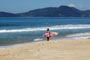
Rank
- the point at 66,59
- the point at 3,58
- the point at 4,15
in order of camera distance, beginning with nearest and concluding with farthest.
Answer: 1. the point at 66,59
2. the point at 3,58
3. the point at 4,15

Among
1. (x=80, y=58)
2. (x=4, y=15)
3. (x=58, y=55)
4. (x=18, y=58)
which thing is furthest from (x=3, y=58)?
(x=4, y=15)

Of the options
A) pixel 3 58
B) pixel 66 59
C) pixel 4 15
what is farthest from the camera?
pixel 4 15

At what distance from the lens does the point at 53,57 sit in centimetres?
1164

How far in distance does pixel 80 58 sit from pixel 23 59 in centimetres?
219

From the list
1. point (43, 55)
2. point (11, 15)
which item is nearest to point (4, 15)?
point (11, 15)

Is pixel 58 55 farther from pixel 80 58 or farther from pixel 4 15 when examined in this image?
pixel 4 15

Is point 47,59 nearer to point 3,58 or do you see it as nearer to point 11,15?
point 3,58

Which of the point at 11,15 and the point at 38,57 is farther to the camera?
the point at 11,15

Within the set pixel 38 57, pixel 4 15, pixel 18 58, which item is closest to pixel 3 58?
pixel 18 58

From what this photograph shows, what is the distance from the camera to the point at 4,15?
187375 millimetres

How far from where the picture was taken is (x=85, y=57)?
11461 millimetres

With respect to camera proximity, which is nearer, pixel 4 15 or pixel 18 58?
pixel 18 58

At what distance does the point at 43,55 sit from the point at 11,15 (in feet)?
607

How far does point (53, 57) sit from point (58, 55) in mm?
547
